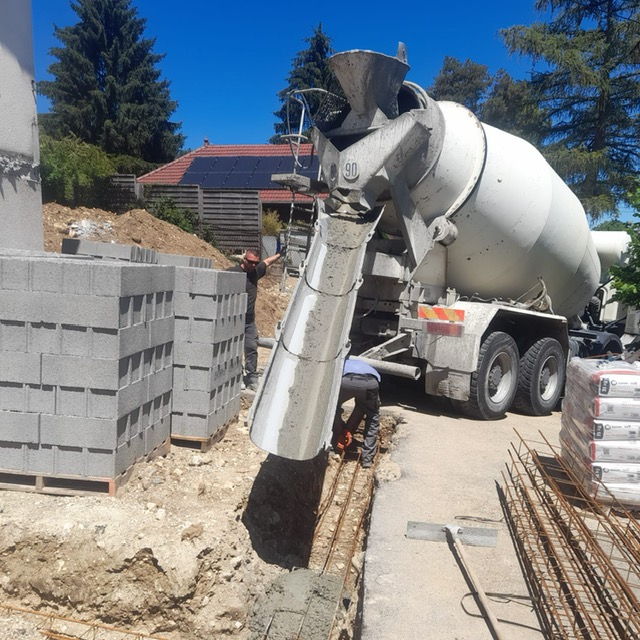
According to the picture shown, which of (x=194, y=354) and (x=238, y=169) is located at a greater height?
(x=238, y=169)

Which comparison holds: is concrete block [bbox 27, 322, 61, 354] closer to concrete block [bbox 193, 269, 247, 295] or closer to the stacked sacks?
concrete block [bbox 193, 269, 247, 295]

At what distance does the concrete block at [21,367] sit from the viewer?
12.4 ft

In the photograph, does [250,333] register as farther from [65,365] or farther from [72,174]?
[72,174]

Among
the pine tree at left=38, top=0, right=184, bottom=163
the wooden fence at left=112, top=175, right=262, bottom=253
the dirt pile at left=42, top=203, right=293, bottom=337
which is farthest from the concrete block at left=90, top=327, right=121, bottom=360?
the pine tree at left=38, top=0, right=184, bottom=163

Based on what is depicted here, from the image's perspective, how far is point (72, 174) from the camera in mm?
12953

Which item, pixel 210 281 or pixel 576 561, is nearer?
A: pixel 576 561

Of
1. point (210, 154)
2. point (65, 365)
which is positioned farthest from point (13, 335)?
point (210, 154)

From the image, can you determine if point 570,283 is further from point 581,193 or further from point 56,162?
point 581,193

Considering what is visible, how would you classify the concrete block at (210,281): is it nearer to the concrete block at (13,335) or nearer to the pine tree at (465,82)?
the concrete block at (13,335)

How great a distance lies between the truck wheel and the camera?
21.2ft

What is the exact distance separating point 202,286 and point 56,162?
Result: 964cm

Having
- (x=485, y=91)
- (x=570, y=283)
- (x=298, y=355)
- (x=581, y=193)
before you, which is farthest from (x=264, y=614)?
(x=485, y=91)

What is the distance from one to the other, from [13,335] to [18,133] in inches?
145

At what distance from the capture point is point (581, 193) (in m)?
19.2
